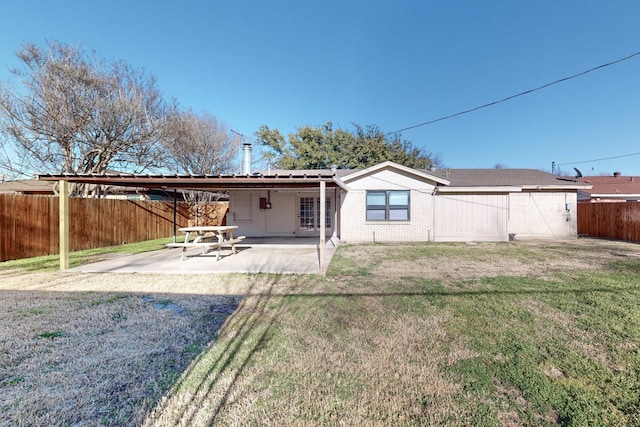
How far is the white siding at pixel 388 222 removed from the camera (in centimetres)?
1254

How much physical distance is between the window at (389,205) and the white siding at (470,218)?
1.49 meters

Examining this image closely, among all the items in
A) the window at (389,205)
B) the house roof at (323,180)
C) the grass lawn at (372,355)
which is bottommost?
the grass lawn at (372,355)

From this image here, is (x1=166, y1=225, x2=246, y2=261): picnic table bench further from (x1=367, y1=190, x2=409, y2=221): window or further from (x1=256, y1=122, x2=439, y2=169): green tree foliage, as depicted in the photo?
(x1=256, y1=122, x2=439, y2=169): green tree foliage

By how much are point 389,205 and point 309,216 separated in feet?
13.4

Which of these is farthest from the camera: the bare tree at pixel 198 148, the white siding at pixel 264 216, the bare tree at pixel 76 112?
the bare tree at pixel 198 148

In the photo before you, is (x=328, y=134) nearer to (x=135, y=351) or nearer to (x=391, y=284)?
(x=391, y=284)

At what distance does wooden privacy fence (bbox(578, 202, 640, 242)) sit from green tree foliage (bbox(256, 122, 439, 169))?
1342cm

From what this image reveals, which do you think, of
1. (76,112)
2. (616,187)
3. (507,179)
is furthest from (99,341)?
(616,187)

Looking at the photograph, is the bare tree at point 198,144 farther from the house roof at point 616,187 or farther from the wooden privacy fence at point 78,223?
the house roof at point 616,187

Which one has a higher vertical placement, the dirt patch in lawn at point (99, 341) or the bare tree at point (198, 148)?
the bare tree at point (198, 148)

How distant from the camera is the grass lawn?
85.0 inches

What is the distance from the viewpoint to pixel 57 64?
10.7m

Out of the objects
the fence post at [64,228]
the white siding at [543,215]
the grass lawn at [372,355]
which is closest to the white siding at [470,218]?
the white siding at [543,215]

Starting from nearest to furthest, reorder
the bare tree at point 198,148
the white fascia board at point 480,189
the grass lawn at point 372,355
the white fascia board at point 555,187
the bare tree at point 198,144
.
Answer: the grass lawn at point 372,355, the white fascia board at point 480,189, the white fascia board at point 555,187, the bare tree at point 198,144, the bare tree at point 198,148
